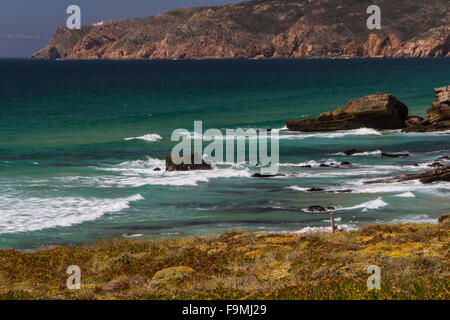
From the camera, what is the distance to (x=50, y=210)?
29125 mm

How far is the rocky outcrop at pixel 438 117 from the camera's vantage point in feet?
186

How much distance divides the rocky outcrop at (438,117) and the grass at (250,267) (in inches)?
1537

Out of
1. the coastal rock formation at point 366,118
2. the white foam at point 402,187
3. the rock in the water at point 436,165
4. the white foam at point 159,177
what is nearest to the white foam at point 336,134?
the coastal rock formation at point 366,118

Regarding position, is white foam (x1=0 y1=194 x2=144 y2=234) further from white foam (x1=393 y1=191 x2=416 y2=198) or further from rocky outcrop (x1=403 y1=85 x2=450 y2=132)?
rocky outcrop (x1=403 y1=85 x2=450 y2=132)

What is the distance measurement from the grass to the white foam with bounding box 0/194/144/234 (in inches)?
338

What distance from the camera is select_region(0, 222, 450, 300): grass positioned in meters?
11.7

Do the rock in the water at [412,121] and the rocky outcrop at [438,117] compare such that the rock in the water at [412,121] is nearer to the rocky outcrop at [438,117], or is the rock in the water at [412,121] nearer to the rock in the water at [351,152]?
the rocky outcrop at [438,117]

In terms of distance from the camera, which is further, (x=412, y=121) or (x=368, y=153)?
(x=412, y=121)

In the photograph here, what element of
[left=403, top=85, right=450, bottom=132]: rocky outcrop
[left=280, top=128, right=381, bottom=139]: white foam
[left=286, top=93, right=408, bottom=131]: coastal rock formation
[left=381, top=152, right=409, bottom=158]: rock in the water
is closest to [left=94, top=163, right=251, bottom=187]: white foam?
[left=381, top=152, right=409, bottom=158]: rock in the water

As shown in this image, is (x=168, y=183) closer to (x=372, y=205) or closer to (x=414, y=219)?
(x=372, y=205)

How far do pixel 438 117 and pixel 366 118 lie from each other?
6524 mm

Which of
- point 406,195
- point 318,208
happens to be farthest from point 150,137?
point 318,208

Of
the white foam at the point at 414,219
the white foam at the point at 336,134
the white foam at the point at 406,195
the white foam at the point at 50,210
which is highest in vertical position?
the white foam at the point at 336,134
